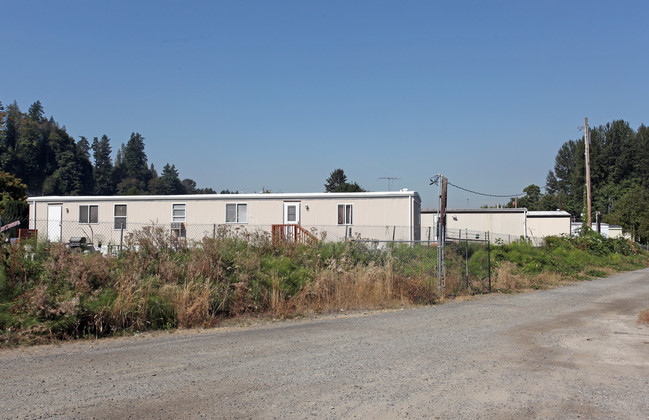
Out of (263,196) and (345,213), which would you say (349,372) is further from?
(263,196)

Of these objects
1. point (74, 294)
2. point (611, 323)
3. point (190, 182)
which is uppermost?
point (190, 182)

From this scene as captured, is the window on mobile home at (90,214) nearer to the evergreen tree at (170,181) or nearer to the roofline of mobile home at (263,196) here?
the roofline of mobile home at (263,196)

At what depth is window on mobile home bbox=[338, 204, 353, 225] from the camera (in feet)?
66.9

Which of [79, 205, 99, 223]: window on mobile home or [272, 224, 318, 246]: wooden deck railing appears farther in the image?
[79, 205, 99, 223]: window on mobile home

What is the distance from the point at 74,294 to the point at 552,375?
22.9 feet

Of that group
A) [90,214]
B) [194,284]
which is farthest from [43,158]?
[194,284]

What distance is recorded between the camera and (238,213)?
68.2 feet

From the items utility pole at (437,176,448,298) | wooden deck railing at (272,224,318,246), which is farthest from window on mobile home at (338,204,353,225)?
utility pole at (437,176,448,298)

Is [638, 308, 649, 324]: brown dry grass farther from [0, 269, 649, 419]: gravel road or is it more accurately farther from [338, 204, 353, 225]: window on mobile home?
[338, 204, 353, 225]: window on mobile home

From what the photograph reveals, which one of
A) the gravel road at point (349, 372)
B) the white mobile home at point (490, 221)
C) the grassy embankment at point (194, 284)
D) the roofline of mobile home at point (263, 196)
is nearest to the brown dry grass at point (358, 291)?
the grassy embankment at point (194, 284)

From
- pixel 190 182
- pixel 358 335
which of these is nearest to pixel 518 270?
pixel 358 335

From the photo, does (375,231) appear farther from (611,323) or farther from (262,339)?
(262,339)

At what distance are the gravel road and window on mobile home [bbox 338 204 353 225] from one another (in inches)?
457

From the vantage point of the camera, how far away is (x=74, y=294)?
795 cm
